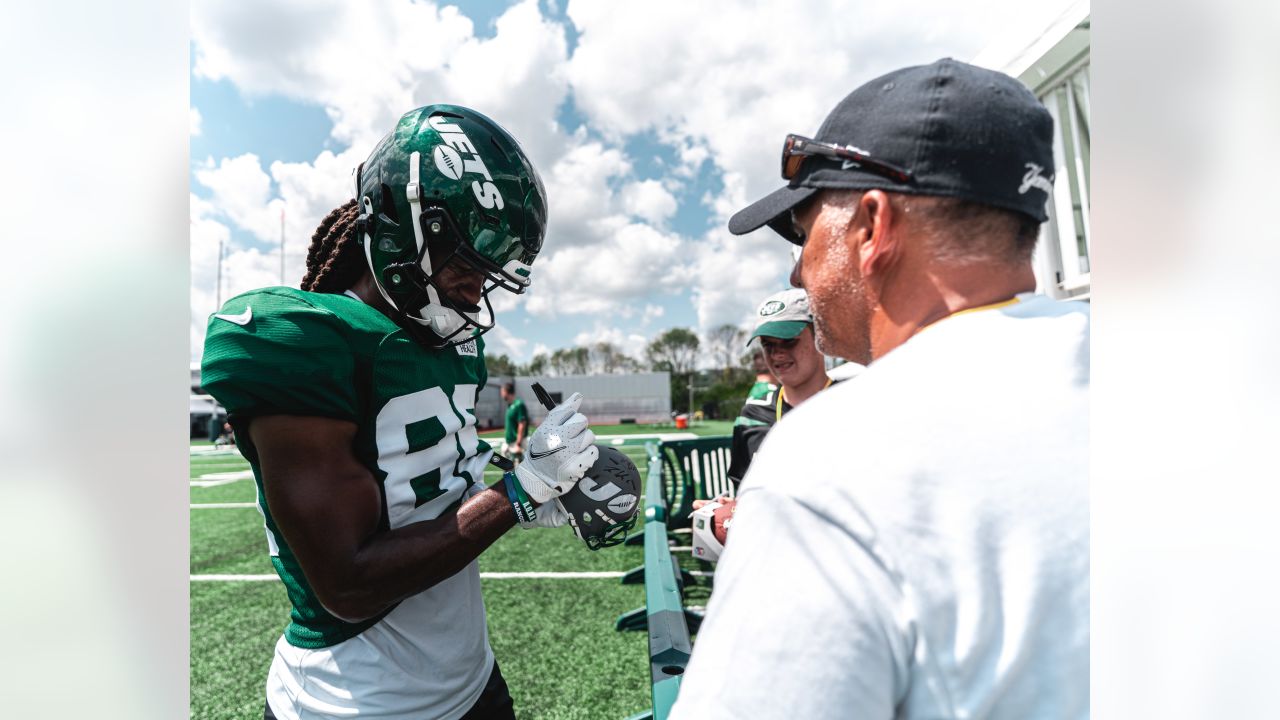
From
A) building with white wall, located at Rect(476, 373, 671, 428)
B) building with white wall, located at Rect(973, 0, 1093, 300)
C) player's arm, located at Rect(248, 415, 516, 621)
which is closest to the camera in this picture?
player's arm, located at Rect(248, 415, 516, 621)

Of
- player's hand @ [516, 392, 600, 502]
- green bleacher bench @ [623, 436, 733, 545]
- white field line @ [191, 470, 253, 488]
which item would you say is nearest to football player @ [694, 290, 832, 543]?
player's hand @ [516, 392, 600, 502]

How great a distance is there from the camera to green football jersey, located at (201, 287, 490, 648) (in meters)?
1.28

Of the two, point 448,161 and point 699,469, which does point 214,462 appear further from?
point 448,161

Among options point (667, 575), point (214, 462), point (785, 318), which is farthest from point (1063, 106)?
point (214, 462)

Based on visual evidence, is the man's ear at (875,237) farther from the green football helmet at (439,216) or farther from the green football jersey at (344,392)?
the green football jersey at (344,392)

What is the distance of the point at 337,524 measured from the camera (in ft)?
4.22

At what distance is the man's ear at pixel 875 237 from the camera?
38.9 inches

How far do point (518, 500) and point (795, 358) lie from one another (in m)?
3.15

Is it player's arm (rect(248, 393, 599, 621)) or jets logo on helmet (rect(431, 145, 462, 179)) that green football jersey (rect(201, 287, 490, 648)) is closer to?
player's arm (rect(248, 393, 599, 621))

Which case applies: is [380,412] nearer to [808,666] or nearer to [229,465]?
[808,666]

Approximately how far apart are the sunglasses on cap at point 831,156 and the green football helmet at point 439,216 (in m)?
0.82

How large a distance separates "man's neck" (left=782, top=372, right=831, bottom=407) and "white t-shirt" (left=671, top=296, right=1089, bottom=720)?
3725 millimetres

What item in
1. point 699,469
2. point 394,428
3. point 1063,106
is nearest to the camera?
point 394,428
